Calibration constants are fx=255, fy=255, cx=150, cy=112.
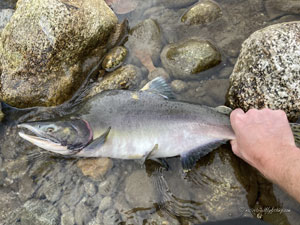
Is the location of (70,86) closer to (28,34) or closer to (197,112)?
(28,34)

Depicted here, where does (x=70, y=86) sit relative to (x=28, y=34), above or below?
below

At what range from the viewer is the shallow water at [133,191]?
3598mm

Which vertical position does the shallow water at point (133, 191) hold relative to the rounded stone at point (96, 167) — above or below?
below

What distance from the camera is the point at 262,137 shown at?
3244mm

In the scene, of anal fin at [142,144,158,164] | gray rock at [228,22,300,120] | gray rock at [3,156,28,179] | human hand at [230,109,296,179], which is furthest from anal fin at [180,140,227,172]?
gray rock at [3,156,28,179]

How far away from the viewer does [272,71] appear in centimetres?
370

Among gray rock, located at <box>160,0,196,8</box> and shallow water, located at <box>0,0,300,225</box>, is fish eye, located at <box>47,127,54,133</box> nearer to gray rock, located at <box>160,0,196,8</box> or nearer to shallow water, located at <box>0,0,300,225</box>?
shallow water, located at <box>0,0,300,225</box>

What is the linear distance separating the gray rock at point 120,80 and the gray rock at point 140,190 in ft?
5.04

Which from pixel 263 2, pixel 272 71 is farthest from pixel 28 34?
pixel 263 2

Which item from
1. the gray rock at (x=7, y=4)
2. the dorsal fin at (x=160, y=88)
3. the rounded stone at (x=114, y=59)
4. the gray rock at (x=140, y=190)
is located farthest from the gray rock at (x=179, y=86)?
the gray rock at (x=7, y=4)

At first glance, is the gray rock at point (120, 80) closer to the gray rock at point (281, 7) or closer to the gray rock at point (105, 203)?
the gray rock at point (105, 203)

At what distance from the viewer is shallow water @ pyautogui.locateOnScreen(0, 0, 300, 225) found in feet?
11.8

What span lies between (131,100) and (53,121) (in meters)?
1.16

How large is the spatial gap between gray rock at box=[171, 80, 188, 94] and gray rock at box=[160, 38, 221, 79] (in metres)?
0.12
